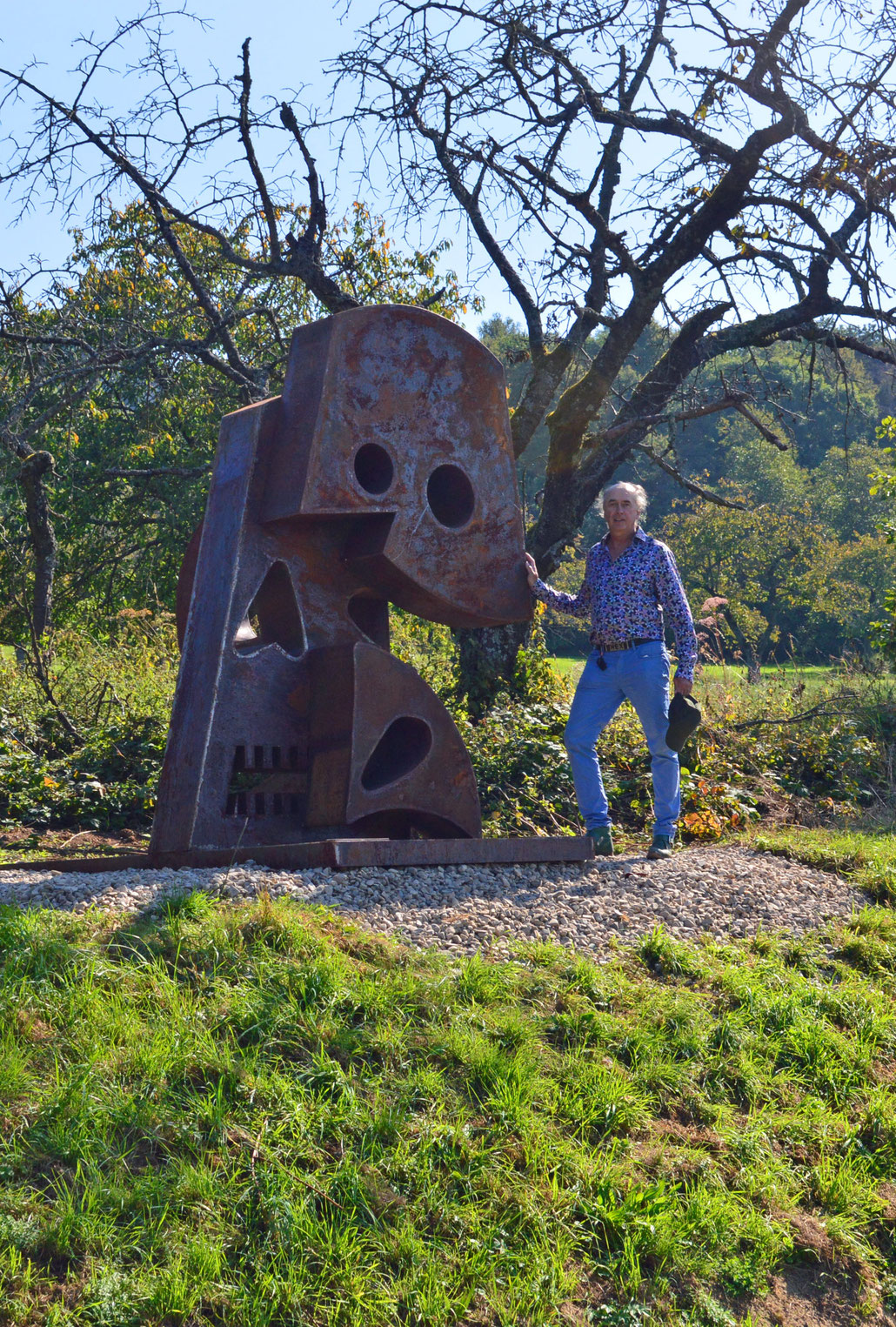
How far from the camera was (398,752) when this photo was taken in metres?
5.89

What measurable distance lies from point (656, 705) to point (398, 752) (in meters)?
1.29

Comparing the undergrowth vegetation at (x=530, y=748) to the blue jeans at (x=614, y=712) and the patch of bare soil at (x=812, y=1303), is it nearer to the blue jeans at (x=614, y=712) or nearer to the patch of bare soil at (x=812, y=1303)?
the blue jeans at (x=614, y=712)

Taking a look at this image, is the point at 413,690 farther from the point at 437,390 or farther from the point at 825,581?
the point at 825,581

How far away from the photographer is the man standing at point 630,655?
5.92 meters

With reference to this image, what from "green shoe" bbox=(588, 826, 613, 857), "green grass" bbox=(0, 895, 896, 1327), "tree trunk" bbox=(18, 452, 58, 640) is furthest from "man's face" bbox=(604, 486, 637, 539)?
"tree trunk" bbox=(18, 452, 58, 640)

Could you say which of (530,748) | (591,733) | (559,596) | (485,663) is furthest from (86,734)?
(591,733)

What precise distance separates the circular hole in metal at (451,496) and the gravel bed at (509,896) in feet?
6.13

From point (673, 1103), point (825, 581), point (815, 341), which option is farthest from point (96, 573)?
point (825, 581)

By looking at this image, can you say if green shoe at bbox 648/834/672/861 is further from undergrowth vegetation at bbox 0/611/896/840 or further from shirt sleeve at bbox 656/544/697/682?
undergrowth vegetation at bbox 0/611/896/840

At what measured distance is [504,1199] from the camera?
3.04 meters

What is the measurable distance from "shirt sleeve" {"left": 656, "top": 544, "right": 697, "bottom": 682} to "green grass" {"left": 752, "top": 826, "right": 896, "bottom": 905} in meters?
1.31

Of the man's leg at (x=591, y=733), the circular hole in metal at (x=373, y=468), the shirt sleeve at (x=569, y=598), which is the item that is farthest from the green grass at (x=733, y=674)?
the circular hole in metal at (x=373, y=468)

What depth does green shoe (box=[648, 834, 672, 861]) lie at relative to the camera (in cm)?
604

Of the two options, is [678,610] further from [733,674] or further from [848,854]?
[733,674]
